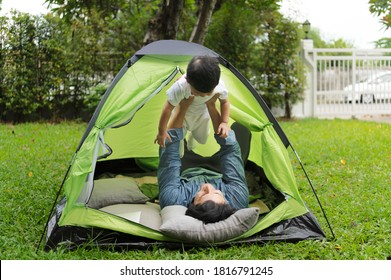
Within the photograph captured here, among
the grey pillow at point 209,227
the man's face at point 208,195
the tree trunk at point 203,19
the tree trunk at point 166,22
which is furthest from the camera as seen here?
the tree trunk at point 203,19

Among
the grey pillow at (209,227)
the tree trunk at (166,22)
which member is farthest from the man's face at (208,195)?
the tree trunk at (166,22)

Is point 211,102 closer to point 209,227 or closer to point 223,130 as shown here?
point 223,130

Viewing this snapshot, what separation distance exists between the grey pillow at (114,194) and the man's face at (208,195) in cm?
55

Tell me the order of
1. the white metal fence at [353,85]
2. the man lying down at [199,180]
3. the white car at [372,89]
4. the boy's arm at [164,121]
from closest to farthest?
the man lying down at [199,180] < the boy's arm at [164,121] < the white metal fence at [353,85] < the white car at [372,89]

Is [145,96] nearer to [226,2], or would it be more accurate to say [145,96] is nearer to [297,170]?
[297,170]

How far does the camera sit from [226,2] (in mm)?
8242

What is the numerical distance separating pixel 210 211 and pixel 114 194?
35.7 inches

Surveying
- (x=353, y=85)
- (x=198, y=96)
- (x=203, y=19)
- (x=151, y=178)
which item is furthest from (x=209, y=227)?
(x=353, y=85)

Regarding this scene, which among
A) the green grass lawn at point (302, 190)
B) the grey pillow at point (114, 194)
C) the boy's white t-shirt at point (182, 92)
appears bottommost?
the green grass lawn at point (302, 190)

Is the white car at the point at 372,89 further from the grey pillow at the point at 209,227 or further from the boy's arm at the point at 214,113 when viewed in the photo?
the grey pillow at the point at 209,227

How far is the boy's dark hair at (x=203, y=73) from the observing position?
Result: 345 cm

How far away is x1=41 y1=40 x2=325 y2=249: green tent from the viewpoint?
3.27m

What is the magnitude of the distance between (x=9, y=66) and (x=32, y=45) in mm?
Answer: 478
